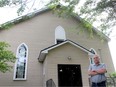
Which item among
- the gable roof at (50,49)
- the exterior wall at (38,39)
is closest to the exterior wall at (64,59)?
the gable roof at (50,49)

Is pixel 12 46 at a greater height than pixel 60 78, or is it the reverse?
pixel 12 46

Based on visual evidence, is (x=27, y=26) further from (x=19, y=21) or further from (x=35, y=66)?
(x=35, y=66)

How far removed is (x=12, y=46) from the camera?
458 inches

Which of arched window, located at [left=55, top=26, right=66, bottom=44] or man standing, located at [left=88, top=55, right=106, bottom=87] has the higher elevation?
arched window, located at [left=55, top=26, right=66, bottom=44]

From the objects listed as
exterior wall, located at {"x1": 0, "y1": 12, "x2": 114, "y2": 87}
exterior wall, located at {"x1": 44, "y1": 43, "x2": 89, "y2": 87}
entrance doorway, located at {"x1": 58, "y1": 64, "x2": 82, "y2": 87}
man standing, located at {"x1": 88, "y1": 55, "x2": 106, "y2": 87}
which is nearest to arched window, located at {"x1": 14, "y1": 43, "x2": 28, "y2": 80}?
exterior wall, located at {"x1": 0, "y1": 12, "x2": 114, "y2": 87}

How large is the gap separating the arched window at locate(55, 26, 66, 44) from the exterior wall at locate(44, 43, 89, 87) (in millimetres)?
2211

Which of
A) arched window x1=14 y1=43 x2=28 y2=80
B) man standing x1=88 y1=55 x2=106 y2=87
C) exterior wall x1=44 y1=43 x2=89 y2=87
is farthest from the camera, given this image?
arched window x1=14 y1=43 x2=28 y2=80

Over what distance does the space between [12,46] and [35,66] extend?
238cm

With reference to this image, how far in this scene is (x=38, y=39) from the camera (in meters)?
12.5

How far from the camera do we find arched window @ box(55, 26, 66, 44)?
1317 centimetres

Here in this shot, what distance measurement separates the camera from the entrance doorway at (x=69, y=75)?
34.0 feet

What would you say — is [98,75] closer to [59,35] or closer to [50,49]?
[50,49]

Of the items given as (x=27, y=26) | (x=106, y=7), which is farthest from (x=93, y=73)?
(x=27, y=26)

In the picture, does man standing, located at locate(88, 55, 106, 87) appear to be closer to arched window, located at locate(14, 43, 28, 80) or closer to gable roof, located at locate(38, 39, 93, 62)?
gable roof, located at locate(38, 39, 93, 62)
